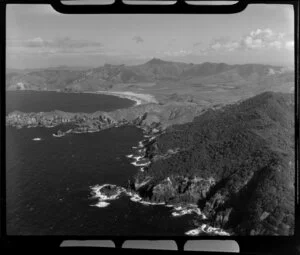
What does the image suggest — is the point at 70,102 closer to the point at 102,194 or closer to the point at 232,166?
the point at 102,194

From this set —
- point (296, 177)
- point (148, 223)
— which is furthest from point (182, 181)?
point (296, 177)

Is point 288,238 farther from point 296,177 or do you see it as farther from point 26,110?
point 26,110

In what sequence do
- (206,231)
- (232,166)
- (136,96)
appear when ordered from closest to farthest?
(206,231) → (232,166) → (136,96)

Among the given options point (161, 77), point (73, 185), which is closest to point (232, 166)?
point (161, 77)

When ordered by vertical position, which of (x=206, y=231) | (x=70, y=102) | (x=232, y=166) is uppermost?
(x=70, y=102)

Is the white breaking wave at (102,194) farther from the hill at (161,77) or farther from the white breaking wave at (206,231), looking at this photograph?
the hill at (161,77)

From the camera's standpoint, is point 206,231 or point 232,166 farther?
point 232,166
